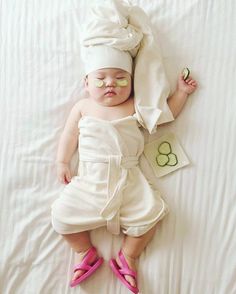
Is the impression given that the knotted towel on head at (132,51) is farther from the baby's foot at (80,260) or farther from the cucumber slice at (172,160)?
the baby's foot at (80,260)

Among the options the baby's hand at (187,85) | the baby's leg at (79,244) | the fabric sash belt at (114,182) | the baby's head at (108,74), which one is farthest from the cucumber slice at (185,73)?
the baby's leg at (79,244)

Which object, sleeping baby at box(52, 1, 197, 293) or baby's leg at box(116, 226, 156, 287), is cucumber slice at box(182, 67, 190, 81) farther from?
baby's leg at box(116, 226, 156, 287)

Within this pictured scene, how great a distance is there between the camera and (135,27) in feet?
4.16

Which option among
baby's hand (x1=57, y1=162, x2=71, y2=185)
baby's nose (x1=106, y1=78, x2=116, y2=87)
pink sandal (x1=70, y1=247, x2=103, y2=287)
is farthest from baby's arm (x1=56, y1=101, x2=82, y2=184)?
pink sandal (x1=70, y1=247, x2=103, y2=287)

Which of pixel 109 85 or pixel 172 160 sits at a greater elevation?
pixel 109 85

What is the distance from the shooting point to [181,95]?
1.27 metres

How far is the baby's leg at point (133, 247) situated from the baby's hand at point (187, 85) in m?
0.41

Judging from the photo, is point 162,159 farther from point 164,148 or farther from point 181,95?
point 181,95

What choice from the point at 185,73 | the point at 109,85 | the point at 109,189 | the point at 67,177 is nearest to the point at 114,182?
the point at 109,189

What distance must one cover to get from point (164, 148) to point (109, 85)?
0.25 m

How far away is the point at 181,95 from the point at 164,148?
0.16 m

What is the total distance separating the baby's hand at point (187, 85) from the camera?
1269 millimetres

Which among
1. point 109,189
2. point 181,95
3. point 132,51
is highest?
point 132,51

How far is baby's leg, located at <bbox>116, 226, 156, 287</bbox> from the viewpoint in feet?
3.90
